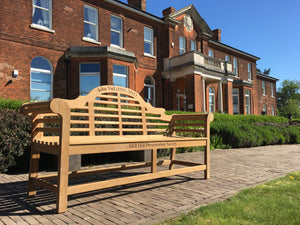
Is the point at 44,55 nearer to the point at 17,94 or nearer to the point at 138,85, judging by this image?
the point at 17,94

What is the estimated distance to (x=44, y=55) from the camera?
1181 cm

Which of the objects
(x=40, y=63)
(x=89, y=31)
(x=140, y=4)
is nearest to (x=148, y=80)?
(x=89, y=31)

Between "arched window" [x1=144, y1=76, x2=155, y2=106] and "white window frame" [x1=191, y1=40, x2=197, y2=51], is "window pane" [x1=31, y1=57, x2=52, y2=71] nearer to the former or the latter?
"arched window" [x1=144, y1=76, x2=155, y2=106]

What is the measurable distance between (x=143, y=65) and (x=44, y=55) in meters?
6.41

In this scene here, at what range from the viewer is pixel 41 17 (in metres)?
11.9

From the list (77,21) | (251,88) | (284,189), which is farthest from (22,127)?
(251,88)

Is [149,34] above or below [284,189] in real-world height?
above

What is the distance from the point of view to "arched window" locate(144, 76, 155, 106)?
16891 millimetres

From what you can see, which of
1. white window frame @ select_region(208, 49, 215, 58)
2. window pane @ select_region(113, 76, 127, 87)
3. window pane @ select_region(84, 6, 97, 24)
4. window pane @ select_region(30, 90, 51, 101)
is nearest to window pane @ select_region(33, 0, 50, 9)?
window pane @ select_region(84, 6, 97, 24)

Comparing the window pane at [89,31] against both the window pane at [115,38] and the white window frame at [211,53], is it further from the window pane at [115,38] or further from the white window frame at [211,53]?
the white window frame at [211,53]

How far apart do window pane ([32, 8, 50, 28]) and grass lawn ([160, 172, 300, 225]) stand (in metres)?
Answer: 12.1

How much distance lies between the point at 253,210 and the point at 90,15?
13.8 m

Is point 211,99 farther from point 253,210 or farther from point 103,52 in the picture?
point 253,210

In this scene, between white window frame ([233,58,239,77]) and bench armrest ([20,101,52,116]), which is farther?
white window frame ([233,58,239,77])
